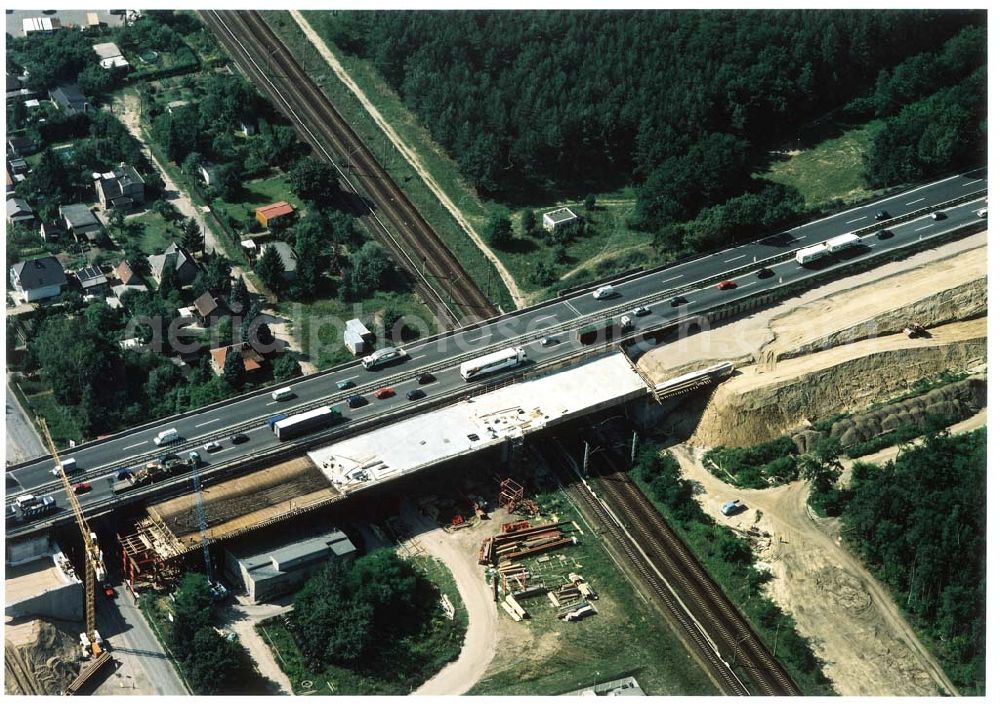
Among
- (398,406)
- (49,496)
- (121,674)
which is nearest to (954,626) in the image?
(398,406)

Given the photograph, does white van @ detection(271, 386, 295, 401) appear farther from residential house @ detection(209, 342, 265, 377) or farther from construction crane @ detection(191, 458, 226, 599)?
construction crane @ detection(191, 458, 226, 599)

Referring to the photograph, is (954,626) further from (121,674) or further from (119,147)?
(119,147)

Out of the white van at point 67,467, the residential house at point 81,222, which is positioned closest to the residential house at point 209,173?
the residential house at point 81,222

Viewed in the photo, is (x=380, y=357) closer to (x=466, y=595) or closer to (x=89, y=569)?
Answer: (x=466, y=595)

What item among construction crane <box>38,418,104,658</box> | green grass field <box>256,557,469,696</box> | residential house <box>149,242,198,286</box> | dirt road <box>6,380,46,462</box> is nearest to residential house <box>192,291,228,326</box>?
residential house <box>149,242,198,286</box>

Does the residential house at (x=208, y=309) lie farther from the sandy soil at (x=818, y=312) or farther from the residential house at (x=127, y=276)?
the sandy soil at (x=818, y=312)
